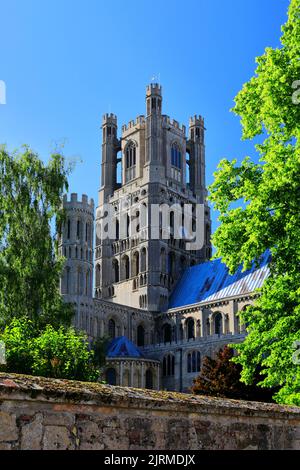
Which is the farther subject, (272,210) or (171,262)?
(171,262)

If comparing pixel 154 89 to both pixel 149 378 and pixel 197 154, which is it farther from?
pixel 149 378

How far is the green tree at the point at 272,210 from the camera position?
1731 centimetres

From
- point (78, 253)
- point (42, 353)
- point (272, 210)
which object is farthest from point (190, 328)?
point (272, 210)

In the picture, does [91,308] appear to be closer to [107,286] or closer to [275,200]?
[107,286]

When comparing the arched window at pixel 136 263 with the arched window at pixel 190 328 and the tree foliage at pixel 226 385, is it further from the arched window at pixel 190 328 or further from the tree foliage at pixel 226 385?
the tree foliage at pixel 226 385

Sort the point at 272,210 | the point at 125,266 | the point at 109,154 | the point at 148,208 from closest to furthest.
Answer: the point at 272,210
the point at 148,208
the point at 125,266
the point at 109,154

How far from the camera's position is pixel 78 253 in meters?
67.6

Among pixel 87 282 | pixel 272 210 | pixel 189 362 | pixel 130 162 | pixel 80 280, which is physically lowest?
pixel 189 362

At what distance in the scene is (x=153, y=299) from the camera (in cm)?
7819

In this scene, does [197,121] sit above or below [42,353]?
above

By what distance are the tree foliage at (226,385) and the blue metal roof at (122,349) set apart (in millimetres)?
21957

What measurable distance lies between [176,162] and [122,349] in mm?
30604
